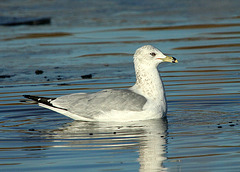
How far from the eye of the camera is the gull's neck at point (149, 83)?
10031 mm

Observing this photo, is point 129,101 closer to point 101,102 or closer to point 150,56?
point 101,102

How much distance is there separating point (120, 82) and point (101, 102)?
9.79 ft

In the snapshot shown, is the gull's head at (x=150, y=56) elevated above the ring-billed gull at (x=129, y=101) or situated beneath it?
elevated above

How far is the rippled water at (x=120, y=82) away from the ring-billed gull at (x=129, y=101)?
0.20 m

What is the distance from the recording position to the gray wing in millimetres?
9766

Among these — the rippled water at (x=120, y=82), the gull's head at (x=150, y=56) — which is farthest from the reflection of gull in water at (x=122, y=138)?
the gull's head at (x=150, y=56)

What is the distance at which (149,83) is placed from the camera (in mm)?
10125

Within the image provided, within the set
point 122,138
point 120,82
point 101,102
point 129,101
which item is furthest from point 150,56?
point 120,82

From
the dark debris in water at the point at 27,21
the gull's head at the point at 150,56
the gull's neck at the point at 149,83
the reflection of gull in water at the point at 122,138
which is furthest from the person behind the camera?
the dark debris in water at the point at 27,21

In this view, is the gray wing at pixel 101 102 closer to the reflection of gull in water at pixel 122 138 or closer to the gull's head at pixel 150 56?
the reflection of gull in water at pixel 122 138

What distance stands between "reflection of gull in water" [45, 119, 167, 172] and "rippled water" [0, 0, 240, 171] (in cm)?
1

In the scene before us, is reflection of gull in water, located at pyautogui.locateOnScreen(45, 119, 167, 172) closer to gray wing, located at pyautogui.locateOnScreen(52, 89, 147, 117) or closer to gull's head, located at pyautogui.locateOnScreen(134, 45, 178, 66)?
gray wing, located at pyautogui.locateOnScreen(52, 89, 147, 117)

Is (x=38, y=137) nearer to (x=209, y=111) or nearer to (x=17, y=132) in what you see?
(x=17, y=132)

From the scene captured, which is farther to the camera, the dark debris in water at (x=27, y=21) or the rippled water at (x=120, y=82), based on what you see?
the dark debris in water at (x=27, y=21)
